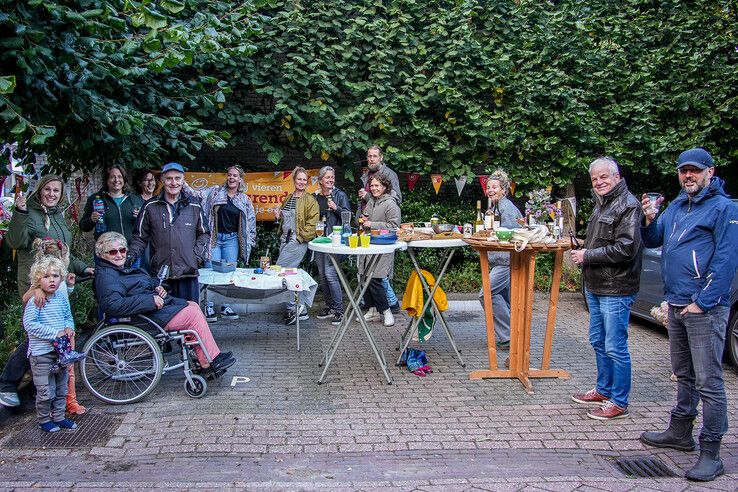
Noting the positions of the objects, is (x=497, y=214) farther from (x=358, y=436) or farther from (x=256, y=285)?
(x=358, y=436)

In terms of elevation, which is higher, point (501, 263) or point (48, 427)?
point (501, 263)

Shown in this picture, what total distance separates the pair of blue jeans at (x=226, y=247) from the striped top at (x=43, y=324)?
3.31m

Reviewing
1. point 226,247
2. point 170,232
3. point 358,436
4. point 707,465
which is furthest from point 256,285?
point 707,465

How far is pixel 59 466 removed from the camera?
4.34 m

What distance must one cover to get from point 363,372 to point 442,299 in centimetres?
115

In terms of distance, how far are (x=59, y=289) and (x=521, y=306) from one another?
4.04m

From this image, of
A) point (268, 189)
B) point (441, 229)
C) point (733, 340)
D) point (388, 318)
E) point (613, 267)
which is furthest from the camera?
point (268, 189)

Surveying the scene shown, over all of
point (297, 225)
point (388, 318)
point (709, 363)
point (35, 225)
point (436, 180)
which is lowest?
point (388, 318)

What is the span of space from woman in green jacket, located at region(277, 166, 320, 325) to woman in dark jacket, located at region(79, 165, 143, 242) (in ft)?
6.59

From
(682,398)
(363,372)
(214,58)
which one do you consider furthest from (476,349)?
(214,58)

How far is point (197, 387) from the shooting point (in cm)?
562

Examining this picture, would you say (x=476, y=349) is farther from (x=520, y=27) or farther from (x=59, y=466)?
(x=520, y=27)

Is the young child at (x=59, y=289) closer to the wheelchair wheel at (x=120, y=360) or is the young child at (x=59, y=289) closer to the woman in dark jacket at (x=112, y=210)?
the wheelchair wheel at (x=120, y=360)

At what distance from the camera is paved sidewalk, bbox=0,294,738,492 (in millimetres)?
4164
